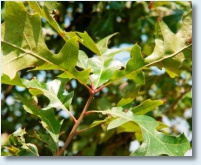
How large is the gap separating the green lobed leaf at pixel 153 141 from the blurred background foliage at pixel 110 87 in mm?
697

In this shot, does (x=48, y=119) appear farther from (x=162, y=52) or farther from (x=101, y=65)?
(x=162, y=52)

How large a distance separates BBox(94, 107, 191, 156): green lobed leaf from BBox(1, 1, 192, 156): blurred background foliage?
697mm

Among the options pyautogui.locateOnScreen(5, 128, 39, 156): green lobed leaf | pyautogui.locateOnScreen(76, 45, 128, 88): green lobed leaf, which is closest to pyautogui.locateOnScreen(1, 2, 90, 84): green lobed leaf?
pyautogui.locateOnScreen(76, 45, 128, 88): green lobed leaf

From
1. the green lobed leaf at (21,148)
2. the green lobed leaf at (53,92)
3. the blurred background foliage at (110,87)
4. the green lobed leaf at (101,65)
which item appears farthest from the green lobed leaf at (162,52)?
the blurred background foliage at (110,87)

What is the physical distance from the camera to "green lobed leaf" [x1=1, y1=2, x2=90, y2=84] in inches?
40.9

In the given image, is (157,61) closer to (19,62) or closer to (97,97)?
(19,62)

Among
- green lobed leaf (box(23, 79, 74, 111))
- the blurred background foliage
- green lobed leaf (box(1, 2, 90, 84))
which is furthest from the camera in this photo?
the blurred background foliage

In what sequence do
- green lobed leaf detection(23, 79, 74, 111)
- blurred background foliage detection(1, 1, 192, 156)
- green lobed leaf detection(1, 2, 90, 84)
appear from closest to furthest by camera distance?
green lobed leaf detection(1, 2, 90, 84) < green lobed leaf detection(23, 79, 74, 111) < blurred background foliage detection(1, 1, 192, 156)

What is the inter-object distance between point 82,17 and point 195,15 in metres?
0.79

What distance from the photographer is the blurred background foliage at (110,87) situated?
186 cm

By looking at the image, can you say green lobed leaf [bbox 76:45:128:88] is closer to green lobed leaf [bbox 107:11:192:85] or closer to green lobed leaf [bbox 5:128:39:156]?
green lobed leaf [bbox 107:11:192:85]

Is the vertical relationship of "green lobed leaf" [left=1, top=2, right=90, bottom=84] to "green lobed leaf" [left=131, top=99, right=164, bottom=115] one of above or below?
above

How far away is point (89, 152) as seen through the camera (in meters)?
1.81

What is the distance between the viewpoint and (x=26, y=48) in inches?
42.3
